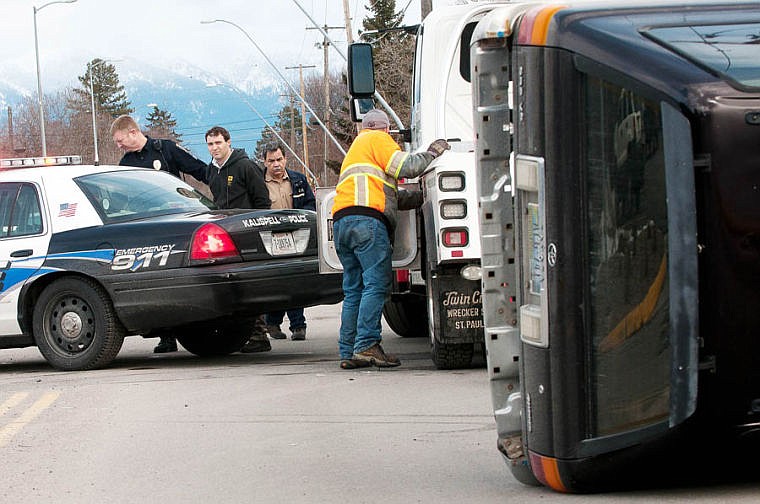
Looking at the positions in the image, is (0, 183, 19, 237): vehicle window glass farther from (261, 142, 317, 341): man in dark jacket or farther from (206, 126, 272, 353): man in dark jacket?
A: (261, 142, 317, 341): man in dark jacket

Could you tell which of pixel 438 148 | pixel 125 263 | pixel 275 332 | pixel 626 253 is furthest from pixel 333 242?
pixel 626 253

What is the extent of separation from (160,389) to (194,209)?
79.9 inches

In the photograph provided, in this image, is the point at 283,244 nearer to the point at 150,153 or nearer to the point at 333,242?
the point at 333,242

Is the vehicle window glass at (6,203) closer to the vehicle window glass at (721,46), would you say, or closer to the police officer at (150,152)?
the police officer at (150,152)

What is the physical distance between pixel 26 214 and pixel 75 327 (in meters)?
1.04

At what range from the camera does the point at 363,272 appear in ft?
32.8

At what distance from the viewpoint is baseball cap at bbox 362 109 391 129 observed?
9.89 m

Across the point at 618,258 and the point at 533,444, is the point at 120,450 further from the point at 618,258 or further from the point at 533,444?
the point at 618,258

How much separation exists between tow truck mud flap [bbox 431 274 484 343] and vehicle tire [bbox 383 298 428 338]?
10.6 feet

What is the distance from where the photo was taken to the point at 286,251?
10.7 m

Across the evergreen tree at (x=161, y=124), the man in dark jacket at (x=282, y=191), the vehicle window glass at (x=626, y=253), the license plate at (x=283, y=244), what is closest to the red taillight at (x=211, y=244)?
the license plate at (x=283, y=244)

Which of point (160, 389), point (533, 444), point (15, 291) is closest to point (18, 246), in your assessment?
point (15, 291)

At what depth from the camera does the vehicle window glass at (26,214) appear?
10.8 metres

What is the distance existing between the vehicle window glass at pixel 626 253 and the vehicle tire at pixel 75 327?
6.24 m
